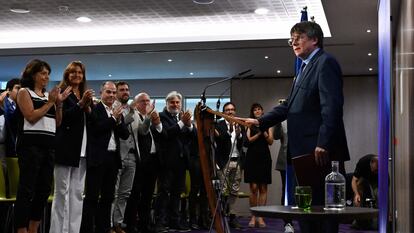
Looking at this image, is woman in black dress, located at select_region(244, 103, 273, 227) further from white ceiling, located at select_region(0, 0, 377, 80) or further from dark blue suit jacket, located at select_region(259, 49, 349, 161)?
dark blue suit jacket, located at select_region(259, 49, 349, 161)

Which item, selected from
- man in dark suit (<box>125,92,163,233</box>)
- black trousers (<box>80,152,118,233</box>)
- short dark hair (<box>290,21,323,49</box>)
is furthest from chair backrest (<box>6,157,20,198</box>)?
short dark hair (<box>290,21,323,49</box>)

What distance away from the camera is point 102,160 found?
14.1 feet

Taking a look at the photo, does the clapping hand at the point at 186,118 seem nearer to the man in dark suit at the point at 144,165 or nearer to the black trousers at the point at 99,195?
the man in dark suit at the point at 144,165

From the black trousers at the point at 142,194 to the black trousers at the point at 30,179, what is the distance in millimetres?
1567

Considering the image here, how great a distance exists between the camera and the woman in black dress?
22.3 feet

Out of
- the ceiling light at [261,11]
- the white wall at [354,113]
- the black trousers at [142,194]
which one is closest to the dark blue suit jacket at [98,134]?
the black trousers at [142,194]

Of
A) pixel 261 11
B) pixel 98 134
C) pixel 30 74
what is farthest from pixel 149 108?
pixel 261 11

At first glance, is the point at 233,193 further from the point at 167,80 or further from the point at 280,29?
the point at 167,80

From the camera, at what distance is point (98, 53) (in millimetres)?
9188

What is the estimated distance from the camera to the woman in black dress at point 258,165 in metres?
6.80

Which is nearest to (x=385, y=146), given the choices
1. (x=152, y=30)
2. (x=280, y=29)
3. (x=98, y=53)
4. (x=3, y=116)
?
(x=3, y=116)

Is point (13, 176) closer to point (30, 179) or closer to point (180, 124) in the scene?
point (30, 179)

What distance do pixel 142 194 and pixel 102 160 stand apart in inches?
55.5

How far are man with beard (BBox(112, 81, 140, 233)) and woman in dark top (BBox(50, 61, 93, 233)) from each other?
2.96 ft
